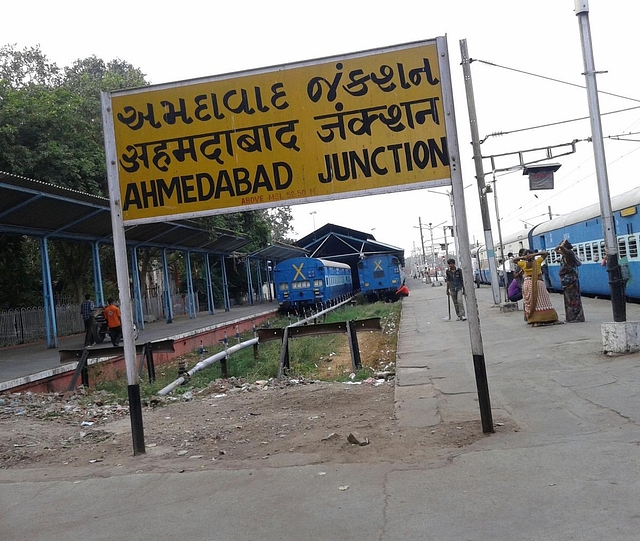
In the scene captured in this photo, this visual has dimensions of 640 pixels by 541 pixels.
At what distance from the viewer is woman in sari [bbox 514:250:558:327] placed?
44.3 feet

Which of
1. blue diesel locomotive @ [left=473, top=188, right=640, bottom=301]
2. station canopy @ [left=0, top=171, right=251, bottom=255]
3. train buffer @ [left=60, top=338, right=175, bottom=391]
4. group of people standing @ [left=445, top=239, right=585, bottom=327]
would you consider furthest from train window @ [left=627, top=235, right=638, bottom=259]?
train buffer @ [left=60, top=338, right=175, bottom=391]

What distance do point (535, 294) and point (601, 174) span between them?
477 cm

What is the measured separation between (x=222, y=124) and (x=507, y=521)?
4.67 metres

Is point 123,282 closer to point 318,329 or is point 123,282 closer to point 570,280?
point 318,329

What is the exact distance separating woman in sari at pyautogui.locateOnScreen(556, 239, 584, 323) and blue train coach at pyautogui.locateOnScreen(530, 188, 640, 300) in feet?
3.54

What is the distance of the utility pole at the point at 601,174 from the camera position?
9.24m

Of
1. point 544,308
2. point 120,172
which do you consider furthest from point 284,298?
point 120,172

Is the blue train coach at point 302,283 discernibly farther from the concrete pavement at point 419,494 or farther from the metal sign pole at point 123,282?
the metal sign pole at point 123,282

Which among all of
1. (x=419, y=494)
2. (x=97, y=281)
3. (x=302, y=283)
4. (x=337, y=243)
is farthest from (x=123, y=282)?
(x=337, y=243)

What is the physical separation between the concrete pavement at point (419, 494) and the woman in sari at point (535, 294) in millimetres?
6430

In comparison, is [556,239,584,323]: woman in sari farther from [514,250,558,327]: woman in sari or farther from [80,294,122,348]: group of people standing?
[80,294,122,348]: group of people standing

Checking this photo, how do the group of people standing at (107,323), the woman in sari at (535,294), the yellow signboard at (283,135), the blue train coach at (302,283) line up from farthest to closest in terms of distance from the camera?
the blue train coach at (302,283) < the group of people standing at (107,323) < the woman in sari at (535,294) < the yellow signboard at (283,135)

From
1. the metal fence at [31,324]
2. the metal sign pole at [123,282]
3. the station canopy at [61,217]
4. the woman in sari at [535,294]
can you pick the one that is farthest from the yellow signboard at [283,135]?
the metal fence at [31,324]

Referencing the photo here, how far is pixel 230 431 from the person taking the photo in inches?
282
